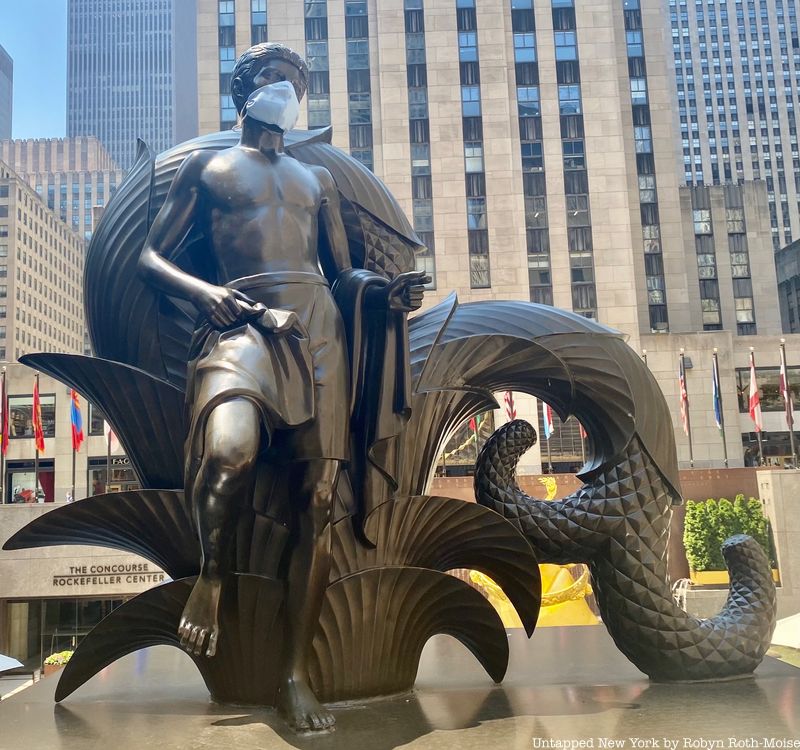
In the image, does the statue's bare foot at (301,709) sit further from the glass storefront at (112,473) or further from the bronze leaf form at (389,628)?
the glass storefront at (112,473)

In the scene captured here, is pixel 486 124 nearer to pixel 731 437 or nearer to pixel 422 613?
pixel 731 437

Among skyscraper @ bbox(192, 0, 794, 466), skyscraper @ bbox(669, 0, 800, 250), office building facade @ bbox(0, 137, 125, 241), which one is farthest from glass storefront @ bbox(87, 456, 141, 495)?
office building facade @ bbox(0, 137, 125, 241)

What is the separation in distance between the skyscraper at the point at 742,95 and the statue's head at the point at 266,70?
333ft

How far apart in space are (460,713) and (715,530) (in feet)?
71.3

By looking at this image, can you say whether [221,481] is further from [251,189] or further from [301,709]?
[251,189]

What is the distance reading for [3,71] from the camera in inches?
6417

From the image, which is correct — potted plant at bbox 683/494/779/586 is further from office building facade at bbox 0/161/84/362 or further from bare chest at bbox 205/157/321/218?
office building facade at bbox 0/161/84/362

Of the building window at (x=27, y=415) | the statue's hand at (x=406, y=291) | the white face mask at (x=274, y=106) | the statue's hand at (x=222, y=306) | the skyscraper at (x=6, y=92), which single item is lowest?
the statue's hand at (x=222, y=306)

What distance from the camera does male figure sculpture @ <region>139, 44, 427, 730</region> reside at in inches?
170

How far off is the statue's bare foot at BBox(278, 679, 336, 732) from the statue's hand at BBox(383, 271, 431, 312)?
215 cm

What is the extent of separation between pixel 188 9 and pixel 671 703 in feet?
179

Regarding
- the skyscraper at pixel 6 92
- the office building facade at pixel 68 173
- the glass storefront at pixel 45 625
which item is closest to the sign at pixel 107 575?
the glass storefront at pixel 45 625

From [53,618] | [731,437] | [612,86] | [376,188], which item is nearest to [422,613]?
[376,188]

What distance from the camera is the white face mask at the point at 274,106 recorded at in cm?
515
